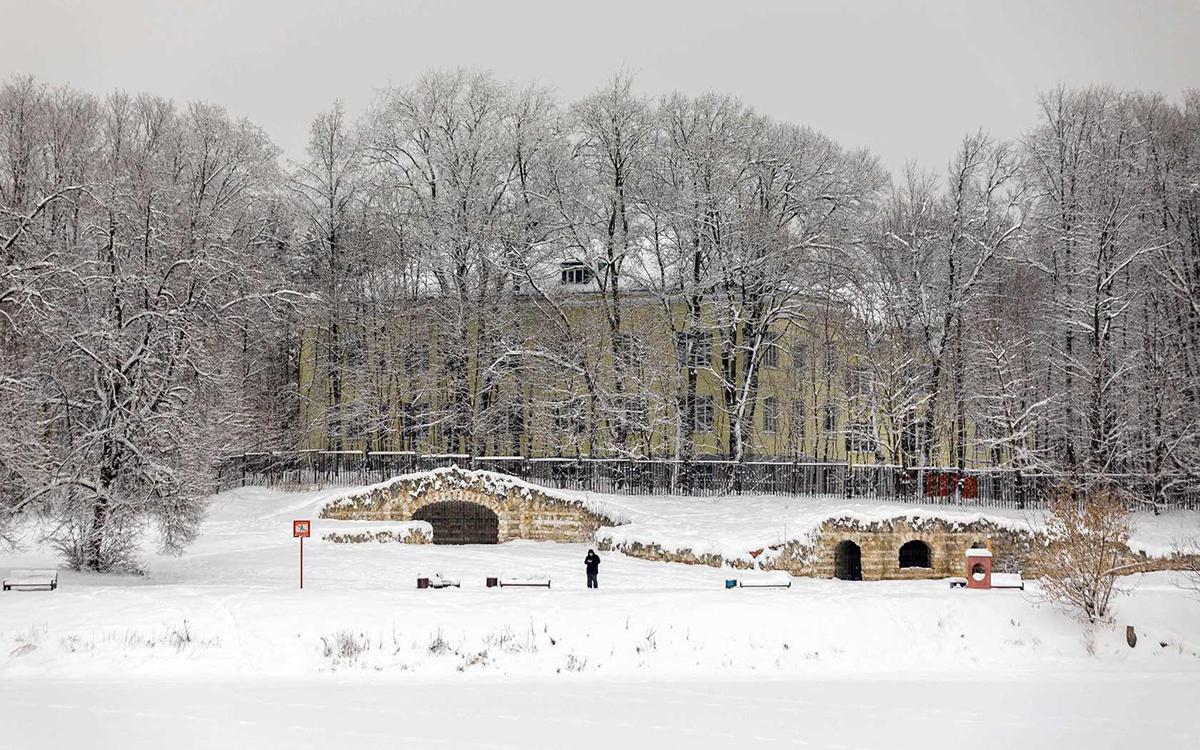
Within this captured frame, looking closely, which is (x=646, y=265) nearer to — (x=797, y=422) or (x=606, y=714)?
(x=797, y=422)

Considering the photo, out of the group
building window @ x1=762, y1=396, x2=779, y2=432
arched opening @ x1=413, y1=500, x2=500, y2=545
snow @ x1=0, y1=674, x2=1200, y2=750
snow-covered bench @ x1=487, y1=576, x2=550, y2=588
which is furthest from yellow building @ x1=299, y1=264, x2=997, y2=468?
snow @ x1=0, y1=674, x2=1200, y2=750

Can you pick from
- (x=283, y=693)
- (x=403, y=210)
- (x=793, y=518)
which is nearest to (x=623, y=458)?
(x=793, y=518)

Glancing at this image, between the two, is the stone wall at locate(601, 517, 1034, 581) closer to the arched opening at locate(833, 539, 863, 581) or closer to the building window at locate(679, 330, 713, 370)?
the arched opening at locate(833, 539, 863, 581)

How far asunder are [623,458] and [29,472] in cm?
1971

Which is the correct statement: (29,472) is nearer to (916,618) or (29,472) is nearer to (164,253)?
(164,253)

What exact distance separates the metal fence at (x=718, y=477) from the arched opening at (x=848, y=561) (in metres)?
2.50

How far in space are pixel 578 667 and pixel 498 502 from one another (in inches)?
591

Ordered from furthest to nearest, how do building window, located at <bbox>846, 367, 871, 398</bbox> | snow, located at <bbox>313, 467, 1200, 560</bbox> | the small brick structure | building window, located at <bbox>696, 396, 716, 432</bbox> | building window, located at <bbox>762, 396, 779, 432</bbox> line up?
1. building window, located at <bbox>762, 396, 779, 432</bbox>
2. building window, located at <bbox>696, 396, 716, 432</bbox>
3. building window, located at <bbox>846, 367, 871, 398</bbox>
4. snow, located at <bbox>313, 467, 1200, 560</bbox>
5. the small brick structure

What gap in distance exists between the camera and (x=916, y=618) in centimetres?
2239

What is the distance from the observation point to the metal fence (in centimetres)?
3550

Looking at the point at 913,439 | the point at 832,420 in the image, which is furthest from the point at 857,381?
the point at 832,420

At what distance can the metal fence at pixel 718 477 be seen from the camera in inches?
1398

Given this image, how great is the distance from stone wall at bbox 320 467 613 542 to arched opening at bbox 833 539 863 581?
7171mm

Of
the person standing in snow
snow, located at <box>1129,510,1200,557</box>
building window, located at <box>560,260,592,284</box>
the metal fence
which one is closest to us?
the person standing in snow
